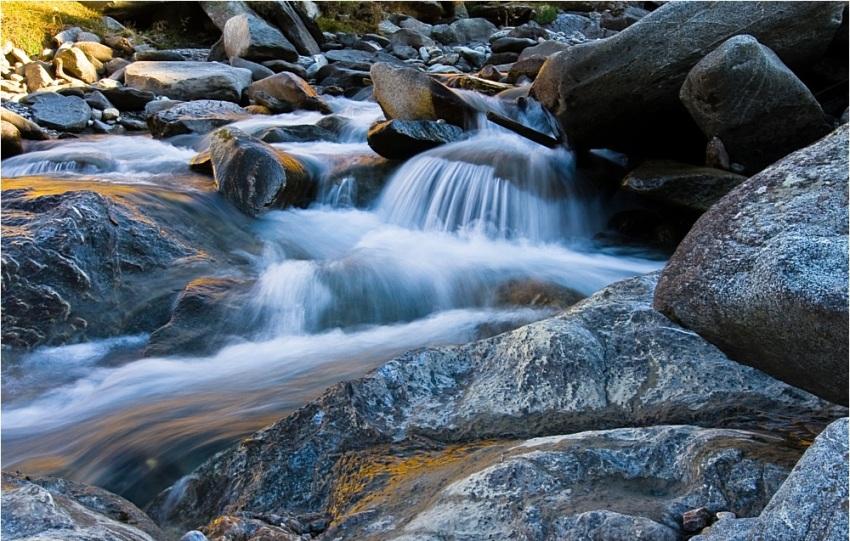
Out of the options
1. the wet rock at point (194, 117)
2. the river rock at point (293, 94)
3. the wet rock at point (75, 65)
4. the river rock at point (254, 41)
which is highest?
the river rock at point (254, 41)

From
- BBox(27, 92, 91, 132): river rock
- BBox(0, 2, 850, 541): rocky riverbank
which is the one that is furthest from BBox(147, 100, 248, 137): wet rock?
BBox(27, 92, 91, 132): river rock

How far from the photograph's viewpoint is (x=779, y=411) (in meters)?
2.52

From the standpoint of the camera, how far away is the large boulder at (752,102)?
594cm

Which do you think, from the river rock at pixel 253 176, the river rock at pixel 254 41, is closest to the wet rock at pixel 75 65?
the river rock at pixel 254 41

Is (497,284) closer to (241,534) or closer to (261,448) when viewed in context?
(261,448)

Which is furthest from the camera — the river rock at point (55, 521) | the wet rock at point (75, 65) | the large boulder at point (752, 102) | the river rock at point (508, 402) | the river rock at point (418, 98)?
the wet rock at point (75, 65)

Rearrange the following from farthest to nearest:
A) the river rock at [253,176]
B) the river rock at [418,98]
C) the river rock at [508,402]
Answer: the river rock at [418,98], the river rock at [253,176], the river rock at [508,402]

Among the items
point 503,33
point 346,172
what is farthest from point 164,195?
point 503,33

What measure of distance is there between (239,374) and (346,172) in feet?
13.2

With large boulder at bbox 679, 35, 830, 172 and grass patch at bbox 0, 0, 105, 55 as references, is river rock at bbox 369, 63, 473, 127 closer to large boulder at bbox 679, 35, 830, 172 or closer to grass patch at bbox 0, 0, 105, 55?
large boulder at bbox 679, 35, 830, 172

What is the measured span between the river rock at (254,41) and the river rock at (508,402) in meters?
13.6

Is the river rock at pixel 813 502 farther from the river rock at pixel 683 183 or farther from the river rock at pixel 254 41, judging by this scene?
the river rock at pixel 254 41

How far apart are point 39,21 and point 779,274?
55.3 ft

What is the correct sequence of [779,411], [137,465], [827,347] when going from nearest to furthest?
1. [827,347]
2. [779,411]
3. [137,465]
